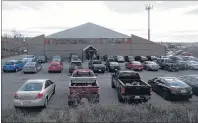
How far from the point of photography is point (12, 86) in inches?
759

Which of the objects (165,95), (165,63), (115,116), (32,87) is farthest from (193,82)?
(165,63)

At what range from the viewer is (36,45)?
2046 inches

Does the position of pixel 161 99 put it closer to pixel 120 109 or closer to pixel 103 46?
pixel 120 109

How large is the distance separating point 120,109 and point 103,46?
4332cm

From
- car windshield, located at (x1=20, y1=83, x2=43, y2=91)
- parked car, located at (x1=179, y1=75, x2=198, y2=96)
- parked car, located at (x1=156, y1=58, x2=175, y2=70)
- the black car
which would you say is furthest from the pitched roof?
car windshield, located at (x1=20, y1=83, x2=43, y2=91)

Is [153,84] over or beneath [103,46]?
beneath

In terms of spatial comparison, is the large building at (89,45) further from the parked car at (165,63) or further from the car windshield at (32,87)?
the car windshield at (32,87)

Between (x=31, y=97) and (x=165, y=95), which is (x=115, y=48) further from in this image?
(x=31, y=97)

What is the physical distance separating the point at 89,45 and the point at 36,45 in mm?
11519

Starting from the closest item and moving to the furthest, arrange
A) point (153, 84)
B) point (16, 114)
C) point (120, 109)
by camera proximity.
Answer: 1. point (16, 114)
2. point (120, 109)
3. point (153, 84)

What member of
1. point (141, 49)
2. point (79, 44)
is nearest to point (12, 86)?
point (79, 44)

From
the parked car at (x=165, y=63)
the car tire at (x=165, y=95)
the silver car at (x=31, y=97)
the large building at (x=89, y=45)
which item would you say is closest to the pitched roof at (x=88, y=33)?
the large building at (x=89, y=45)

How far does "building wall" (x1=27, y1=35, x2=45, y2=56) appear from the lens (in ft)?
170

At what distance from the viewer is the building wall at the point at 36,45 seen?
5175cm
